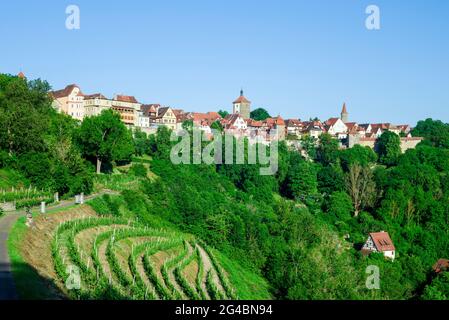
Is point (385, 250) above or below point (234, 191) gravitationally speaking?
below

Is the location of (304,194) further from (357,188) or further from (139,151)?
(139,151)

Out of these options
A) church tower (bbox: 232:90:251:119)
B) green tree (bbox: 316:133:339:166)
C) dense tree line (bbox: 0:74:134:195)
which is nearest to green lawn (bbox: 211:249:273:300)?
dense tree line (bbox: 0:74:134:195)

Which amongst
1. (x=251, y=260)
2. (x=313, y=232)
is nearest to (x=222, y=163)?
(x=313, y=232)

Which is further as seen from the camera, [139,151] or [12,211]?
[139,151]

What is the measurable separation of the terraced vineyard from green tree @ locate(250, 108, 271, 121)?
85.1 metres

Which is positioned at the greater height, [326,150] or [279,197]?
[326,150]

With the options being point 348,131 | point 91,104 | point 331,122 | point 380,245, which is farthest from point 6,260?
point 331,122

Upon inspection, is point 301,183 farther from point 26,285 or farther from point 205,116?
point 26,285

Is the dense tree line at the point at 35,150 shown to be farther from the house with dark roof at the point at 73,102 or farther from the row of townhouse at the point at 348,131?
the row of townhouse at the point at 348,131

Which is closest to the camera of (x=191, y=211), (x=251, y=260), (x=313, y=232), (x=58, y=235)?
(x=58, y=235)

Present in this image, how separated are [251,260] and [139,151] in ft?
86.3

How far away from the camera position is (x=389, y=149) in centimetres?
7950

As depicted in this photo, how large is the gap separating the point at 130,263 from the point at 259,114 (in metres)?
95.9

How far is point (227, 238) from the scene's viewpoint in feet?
121
